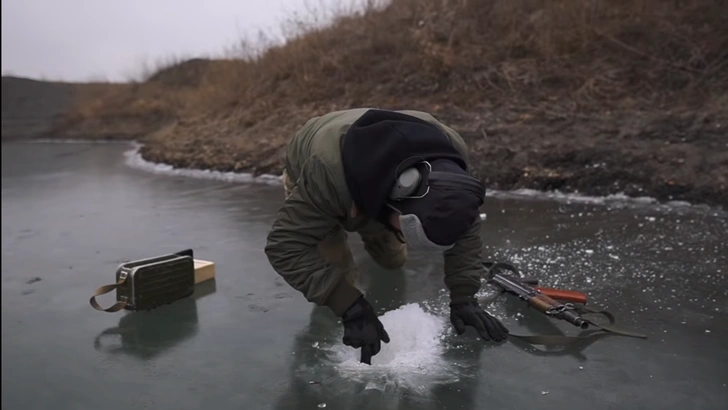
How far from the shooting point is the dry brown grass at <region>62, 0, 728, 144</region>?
8500 millimetres

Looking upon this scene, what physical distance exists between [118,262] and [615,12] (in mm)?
8750

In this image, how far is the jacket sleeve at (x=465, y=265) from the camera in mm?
2740

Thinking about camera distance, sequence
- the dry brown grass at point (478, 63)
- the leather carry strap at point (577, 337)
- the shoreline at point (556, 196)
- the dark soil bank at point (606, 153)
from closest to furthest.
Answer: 1. the leather carry strap at point (577, 337)
2. the shoreline at point (556, 196)
3. the dark soil bank at point (606, 153)
4. the dry brown grass at point (478, 63)

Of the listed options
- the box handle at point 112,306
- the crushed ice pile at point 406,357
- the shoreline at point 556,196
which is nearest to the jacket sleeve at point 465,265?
the crushed ice pile at point 406,357

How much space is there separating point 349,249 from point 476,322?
88cm

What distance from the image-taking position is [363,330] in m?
2.41

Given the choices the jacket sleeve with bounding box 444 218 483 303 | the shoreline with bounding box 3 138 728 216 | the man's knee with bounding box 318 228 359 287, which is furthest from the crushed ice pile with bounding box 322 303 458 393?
the shoreline with bounding box 3 138 728 216

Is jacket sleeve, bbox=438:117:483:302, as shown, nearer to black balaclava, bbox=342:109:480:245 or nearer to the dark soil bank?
black balaclava, bbox=342:109:480:245

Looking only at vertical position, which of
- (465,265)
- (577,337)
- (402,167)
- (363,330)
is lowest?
(577,337)

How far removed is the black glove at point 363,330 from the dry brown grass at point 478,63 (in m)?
5.80

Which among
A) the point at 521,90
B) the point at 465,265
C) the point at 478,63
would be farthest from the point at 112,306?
the point at 478,63

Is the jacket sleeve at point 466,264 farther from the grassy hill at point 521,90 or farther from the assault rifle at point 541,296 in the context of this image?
the grassy hill at point 521,90

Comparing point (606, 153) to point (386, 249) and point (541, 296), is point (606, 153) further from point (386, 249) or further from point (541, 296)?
point (541, 296)

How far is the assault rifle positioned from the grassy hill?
299 centimetres
